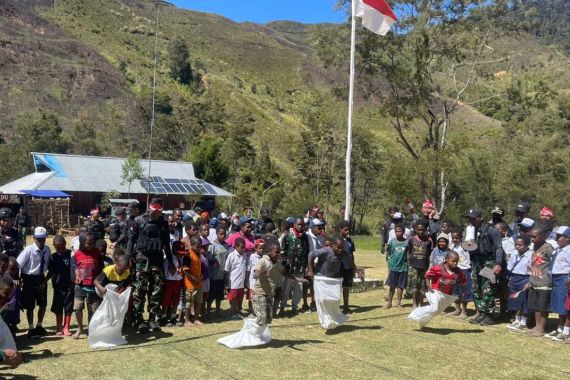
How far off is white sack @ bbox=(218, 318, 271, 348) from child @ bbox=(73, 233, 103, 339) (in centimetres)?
185

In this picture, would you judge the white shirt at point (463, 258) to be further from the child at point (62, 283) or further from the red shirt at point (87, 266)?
the child at point (62, 283)

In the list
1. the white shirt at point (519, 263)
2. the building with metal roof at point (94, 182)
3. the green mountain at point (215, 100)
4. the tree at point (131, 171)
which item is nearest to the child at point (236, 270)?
the white shirt at point (519, 263)

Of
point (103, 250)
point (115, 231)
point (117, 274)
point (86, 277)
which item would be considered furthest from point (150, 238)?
point (115, 231)

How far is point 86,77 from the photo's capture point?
7469 cm

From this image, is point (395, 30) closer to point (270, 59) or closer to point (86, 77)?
point (86, 77)

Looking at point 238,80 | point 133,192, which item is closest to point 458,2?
point 133,192

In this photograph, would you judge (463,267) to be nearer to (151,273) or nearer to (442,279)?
(442,279)

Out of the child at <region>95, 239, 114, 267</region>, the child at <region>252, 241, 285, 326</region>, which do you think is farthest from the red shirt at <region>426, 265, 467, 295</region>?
the child at <region>95, 239, 114, 267</region>

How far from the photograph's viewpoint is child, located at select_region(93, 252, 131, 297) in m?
7.74

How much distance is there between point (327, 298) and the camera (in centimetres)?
846

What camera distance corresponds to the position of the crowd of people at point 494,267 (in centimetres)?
833

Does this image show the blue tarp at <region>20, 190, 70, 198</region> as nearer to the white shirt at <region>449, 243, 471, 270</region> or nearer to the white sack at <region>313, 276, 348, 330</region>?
the white sack at <region>313, 276, 348, 330</region>

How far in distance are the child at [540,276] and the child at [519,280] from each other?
0.36 metres

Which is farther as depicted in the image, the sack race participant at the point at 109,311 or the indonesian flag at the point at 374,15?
the indonesian flag at the point at 374,15
